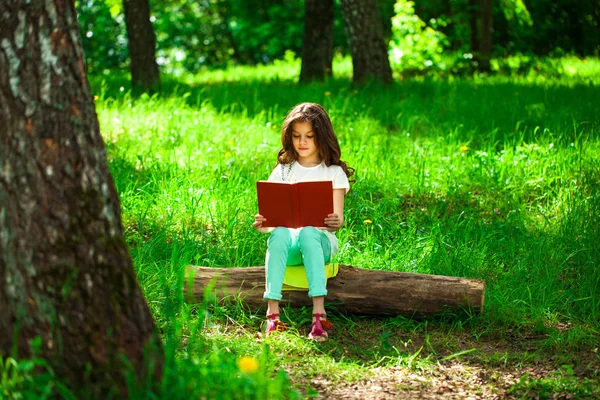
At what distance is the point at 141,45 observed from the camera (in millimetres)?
8742

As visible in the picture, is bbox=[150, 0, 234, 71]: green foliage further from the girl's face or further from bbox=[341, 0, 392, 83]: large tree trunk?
the girl's face

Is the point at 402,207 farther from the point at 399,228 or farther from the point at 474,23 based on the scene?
the point at 474,23

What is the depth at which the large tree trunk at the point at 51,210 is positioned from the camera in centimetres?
255

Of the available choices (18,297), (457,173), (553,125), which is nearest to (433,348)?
(18,297)

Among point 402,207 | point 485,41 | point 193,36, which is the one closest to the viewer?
point 402,207

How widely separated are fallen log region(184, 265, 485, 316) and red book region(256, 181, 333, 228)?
15.0 inches

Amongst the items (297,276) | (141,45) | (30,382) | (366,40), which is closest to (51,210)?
(30,382)

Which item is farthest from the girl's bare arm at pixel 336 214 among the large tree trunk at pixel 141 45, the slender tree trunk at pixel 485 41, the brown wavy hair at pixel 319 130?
the slender tree trunk at pixel 485 41

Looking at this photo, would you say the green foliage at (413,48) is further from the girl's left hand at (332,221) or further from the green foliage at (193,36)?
the green foliage at (193,36)

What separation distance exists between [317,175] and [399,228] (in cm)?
115

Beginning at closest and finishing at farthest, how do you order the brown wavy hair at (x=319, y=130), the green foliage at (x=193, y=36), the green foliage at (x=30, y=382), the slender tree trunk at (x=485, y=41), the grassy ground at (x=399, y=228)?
1. the green foliage at (x=30, y=382)
2. the grassy ground at (x=399, y=228)
3. the brown wavy hair at (x=319, y=130)
4. the slender tree trunk at (x=485, y=41)
5. the green foliage at (x=193, y=36)

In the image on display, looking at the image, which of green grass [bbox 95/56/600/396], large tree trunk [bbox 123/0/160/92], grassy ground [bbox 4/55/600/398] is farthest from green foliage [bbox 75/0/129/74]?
grassy ground [bbox 4/55/600/398]

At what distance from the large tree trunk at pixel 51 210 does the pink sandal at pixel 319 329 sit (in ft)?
4.37

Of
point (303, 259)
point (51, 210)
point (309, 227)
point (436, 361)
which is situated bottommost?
point (436, 361)
